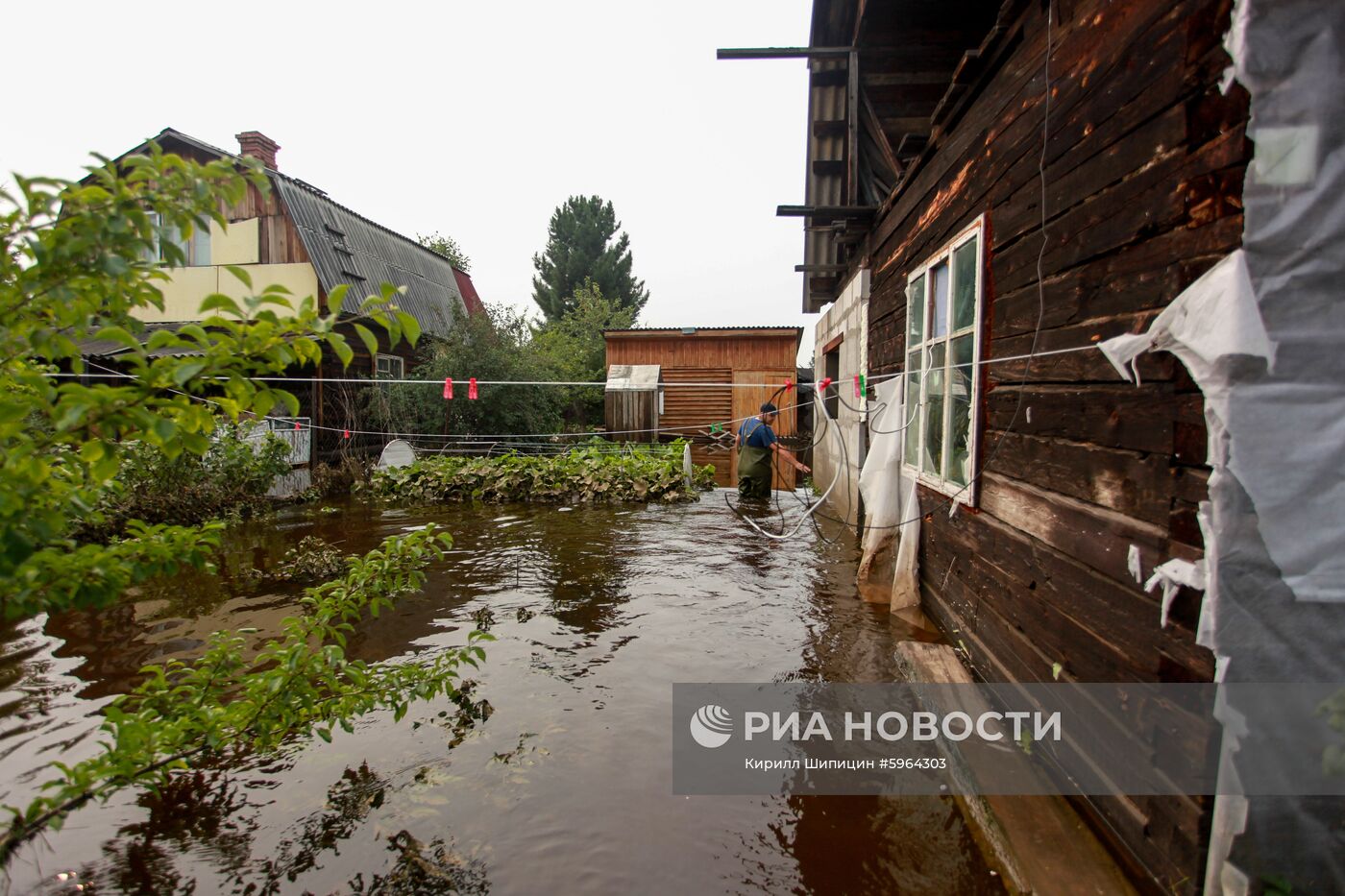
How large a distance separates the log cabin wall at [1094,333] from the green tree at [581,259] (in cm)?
3964

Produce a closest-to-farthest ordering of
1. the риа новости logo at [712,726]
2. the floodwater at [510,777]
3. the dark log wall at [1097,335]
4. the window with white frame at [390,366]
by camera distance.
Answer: the dark log wall at [1097,335]
the floodwater at [510,777]
the риа новости logo at [712,726]
the window with white frame at [390,366]

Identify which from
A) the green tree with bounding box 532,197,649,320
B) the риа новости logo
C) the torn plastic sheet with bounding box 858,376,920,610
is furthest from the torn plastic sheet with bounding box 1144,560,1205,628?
the green tree with bounding box 532,197,649,320

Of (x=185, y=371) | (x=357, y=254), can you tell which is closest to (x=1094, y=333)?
(x=185, y=371)

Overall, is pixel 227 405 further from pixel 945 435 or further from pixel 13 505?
pixel 945 435

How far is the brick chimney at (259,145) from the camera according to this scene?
1681 cm

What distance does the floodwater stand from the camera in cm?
289

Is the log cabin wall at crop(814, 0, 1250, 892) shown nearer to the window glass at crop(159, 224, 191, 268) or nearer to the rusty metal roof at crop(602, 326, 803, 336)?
the window glass at crop(159, 224, 191, 268)

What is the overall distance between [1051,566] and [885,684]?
5.73 ft

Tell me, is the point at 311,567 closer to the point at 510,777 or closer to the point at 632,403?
the point at 510,777

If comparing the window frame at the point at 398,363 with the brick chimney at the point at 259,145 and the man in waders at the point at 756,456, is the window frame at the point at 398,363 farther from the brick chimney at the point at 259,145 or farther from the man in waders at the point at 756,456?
the man in waders at the point at 756,456

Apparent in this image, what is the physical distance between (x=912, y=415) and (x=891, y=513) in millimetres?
913

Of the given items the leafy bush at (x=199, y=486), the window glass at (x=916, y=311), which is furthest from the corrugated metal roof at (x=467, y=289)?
the window glass at (x=916, y=311)

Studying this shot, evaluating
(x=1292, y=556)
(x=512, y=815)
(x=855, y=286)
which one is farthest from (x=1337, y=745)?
(x=855, y=286)

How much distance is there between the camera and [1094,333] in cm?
284
